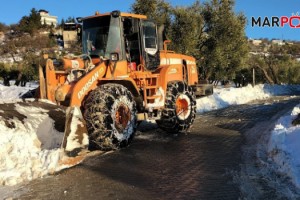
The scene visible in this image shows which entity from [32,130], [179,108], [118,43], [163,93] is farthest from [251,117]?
[32,130]

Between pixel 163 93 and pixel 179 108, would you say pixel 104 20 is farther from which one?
pixel 179 108

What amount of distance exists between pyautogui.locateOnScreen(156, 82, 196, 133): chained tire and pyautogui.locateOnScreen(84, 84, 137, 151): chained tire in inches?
66.0

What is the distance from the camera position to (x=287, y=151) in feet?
22.5

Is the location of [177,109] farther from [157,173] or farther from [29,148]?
[29,148]

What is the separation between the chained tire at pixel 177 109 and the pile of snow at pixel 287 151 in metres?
2.34

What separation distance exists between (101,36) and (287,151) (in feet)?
15.6

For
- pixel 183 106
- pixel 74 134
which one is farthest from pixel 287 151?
pixel 183 106

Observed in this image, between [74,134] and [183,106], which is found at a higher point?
[183,106]

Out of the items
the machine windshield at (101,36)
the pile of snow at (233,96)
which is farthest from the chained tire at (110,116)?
the pile of snow at (233,96)

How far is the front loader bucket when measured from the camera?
677 cm

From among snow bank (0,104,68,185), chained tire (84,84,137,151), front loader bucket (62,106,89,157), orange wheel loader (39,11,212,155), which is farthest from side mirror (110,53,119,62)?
snow bank (0,104,68,185)

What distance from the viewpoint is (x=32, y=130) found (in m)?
6.70

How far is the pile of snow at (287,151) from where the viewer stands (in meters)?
5.86

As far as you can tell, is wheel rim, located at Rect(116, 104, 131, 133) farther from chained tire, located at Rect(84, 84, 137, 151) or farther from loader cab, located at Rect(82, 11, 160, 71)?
loader cab, located at Rect(82, 11, 160, 71)
